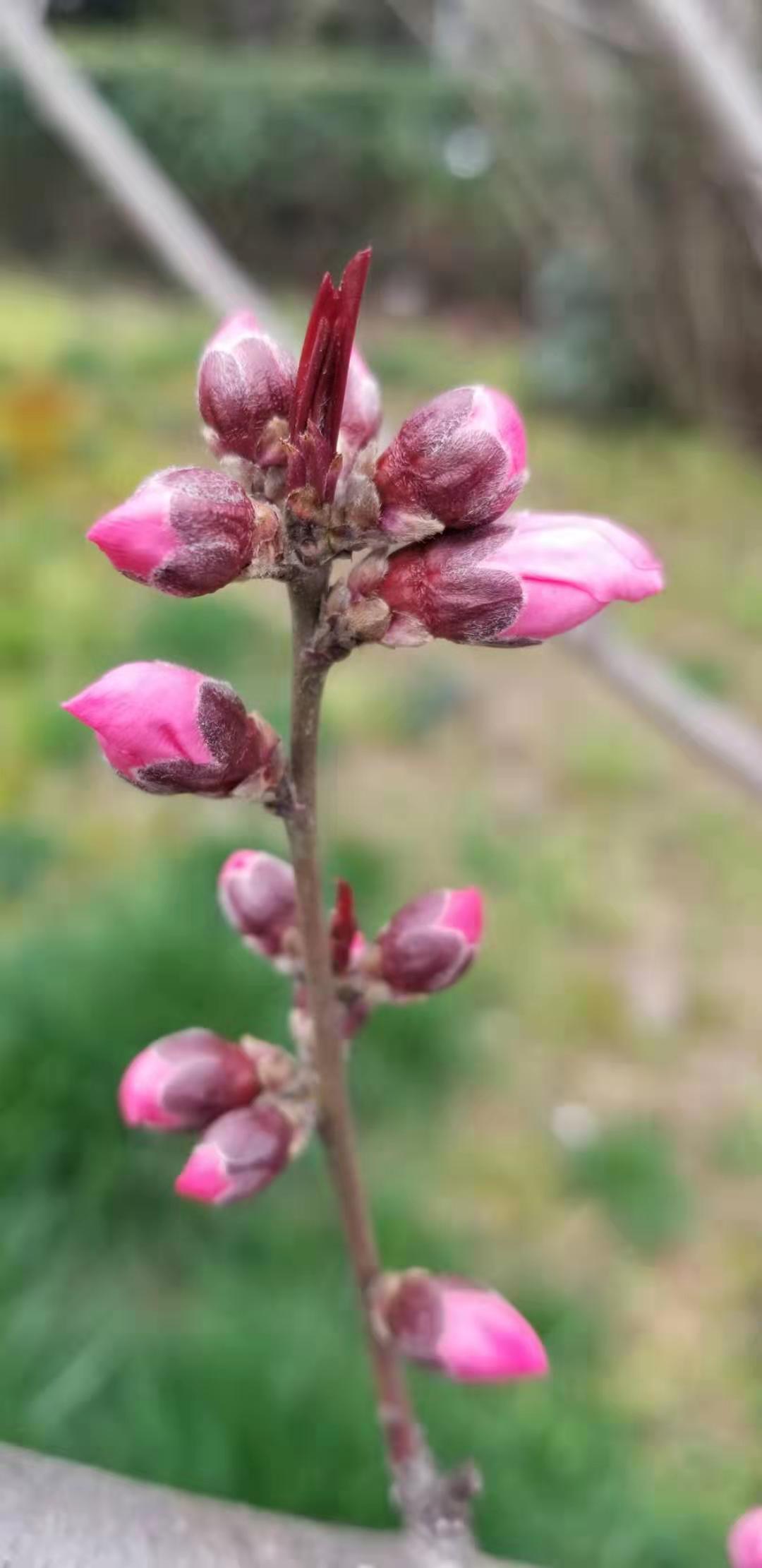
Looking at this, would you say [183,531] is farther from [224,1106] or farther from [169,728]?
[224,1106]

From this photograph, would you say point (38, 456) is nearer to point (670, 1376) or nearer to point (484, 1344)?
point (670, 1376)

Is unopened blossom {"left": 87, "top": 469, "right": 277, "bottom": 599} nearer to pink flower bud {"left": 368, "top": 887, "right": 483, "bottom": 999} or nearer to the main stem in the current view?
the main stem

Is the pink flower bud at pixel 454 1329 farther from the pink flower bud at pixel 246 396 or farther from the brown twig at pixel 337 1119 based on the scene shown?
the pink flower bud at pixel 246 396

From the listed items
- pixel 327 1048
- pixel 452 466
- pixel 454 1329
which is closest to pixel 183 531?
pixel 452 466

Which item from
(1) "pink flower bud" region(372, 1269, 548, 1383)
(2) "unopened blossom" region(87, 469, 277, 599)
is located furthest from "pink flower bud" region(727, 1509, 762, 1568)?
(2) "unopened blossom" region(87, 469, 277, 599)

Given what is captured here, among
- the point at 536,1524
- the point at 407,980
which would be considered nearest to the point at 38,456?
the point at 536,1524

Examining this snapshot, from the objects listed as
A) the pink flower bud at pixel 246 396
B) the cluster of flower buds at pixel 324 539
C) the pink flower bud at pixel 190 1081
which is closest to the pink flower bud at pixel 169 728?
the cluster of flower buds at pixel 324 539
